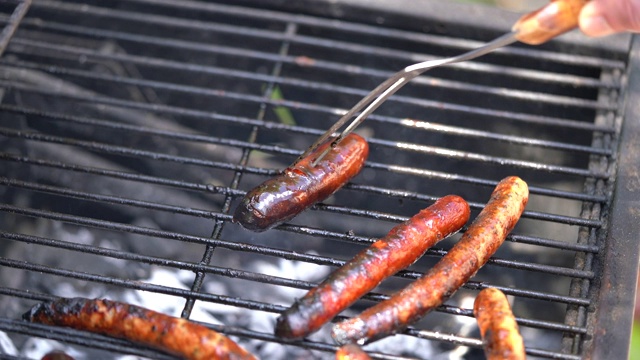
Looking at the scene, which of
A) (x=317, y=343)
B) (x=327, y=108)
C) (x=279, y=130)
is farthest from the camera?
(x=327, y=108)

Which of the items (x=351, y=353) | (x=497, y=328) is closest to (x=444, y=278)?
(x=497, y=328)

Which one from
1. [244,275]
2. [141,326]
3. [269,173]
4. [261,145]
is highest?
[261,145]

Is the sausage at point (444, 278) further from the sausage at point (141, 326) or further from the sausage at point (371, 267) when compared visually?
the sausage at point (141, 326)

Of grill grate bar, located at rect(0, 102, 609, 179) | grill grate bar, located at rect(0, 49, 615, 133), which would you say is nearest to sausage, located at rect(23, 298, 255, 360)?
grill grate bar, located at rect(0, 102, 609, 179)

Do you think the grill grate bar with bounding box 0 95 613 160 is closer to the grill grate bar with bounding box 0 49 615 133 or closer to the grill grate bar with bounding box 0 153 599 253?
the grill grate bar with bounding box 0 49 615 133

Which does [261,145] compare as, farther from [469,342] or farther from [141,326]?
[469,342]

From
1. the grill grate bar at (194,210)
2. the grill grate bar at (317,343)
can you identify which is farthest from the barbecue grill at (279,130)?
the grill grate bar at (317,343)
